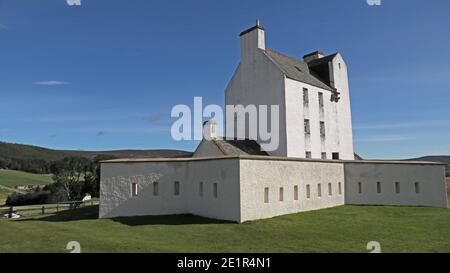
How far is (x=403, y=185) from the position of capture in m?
29.9

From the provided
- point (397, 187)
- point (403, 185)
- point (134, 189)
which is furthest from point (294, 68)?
point (134, 189)

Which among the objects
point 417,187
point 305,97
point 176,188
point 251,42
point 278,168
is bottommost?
point 417,187

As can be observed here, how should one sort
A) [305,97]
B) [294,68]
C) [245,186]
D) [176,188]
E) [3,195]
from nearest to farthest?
[245,186] → [176,188] → [305,97] → [294,68] → [3,195]

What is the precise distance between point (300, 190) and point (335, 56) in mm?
17968

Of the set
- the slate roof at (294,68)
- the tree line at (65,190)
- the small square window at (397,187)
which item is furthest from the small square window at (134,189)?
the tree line at (65,190)

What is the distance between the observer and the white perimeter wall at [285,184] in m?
20.8

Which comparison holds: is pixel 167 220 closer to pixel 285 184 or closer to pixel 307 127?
pixel 285 184

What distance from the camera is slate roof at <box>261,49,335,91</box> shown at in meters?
30.1

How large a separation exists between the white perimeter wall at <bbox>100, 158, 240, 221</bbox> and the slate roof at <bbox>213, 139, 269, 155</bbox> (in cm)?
295

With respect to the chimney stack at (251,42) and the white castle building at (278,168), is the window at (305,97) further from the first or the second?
the chimney stack at (251,42)

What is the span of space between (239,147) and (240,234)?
10.8 m

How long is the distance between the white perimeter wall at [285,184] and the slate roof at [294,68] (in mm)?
8397
